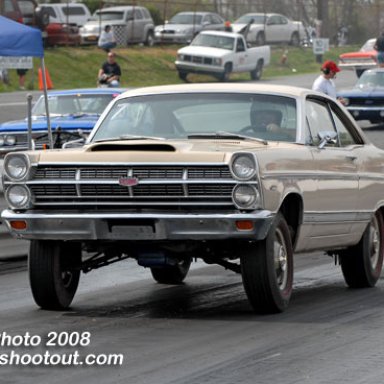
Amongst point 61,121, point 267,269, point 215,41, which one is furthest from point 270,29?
point 267,269

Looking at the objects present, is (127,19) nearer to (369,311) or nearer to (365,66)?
(365,66)

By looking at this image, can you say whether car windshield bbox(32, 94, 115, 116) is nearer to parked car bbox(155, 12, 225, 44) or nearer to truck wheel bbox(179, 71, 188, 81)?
truck wheel bbox(179, 71, 188, 81)

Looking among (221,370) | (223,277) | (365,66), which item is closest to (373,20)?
(365,66)

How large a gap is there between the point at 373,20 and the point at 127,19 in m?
24.8

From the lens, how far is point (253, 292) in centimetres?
910

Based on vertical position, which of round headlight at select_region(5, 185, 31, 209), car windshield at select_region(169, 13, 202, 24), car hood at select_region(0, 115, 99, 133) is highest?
round headlight at select_region(5, 185, 31, 209)

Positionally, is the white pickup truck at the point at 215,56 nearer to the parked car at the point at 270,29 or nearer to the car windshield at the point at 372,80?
the parked car at the point at 270,29

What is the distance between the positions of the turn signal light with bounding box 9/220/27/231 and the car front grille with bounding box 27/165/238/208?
6.6 inches

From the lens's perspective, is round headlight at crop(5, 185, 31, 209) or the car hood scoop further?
round headlight at crop(5, 185, 31, 209)

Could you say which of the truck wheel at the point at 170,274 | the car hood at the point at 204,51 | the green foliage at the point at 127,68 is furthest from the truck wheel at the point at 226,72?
the truck wheel at the point at 170,274

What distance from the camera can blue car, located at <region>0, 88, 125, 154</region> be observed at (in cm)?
1842

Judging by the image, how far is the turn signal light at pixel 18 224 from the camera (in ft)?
30.0

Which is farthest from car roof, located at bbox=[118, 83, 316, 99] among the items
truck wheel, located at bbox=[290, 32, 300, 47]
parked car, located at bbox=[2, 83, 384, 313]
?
truck wheel, located at bbox=[290, 32, 300, 47]

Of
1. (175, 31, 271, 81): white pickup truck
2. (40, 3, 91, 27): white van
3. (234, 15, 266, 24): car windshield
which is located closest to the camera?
(175, 31, 271, 81): white pickup truck
